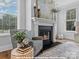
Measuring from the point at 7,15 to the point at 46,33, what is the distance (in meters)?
2.12

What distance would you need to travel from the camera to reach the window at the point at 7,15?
3948 mm

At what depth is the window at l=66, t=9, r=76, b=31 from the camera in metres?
6.62

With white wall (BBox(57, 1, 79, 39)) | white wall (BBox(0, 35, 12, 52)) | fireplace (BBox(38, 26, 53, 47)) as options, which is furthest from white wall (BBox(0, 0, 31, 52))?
white wall (BBox(57, 1, 79, 39))

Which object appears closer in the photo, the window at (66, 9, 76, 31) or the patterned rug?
the patterned rug

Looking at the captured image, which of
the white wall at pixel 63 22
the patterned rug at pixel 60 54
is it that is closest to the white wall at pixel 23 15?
the patterned rug at pixel 60 54

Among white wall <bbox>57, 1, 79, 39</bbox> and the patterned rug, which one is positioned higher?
white wall <bbox>57, 1, 79, 39</bbox>

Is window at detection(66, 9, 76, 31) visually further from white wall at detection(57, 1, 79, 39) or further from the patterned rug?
the patterned rug

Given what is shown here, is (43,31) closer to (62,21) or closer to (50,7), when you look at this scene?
(50,7)

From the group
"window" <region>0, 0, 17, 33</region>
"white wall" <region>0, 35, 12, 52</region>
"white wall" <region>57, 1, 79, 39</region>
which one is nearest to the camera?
"white wall" <region>0, 35, 12, 52</region>

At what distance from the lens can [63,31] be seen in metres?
7.16

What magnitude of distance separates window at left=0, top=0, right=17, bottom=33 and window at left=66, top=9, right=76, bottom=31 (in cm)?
394

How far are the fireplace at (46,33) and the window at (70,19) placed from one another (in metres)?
1.83

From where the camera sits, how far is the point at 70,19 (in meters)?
6.82

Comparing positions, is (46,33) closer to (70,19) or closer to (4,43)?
(4,43)
